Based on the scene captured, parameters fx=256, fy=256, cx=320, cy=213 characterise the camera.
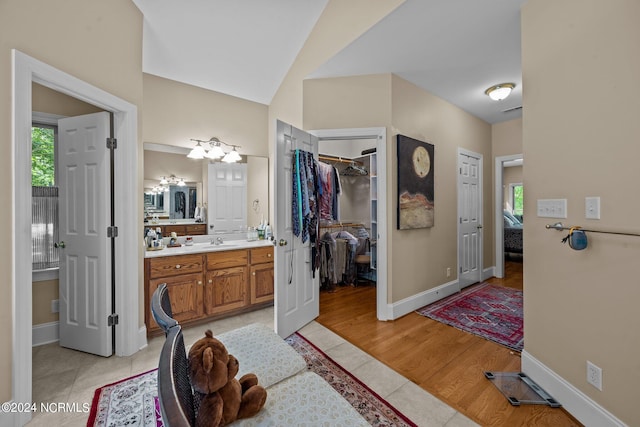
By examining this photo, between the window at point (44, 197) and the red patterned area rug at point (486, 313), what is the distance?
391 cm

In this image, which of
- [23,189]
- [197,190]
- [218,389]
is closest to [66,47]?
[23,189]

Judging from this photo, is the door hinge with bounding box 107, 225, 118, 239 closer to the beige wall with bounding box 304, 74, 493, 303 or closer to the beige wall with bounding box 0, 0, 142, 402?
the beige wall with bounding box 0, 0, 142, 402

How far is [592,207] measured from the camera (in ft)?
4.80

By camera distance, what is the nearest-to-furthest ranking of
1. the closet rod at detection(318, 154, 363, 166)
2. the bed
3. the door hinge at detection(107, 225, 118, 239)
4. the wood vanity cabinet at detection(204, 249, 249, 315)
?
the door hinge at detection(107, 225, 118, 239) → the wood vanity cabinet at detection(204, 249, 249, 315) → the closet rod at detection(318, 154, 363, 166) → the bed

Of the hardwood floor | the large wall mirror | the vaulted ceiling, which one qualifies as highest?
the vaulted ceiling

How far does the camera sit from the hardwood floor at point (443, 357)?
1.58m

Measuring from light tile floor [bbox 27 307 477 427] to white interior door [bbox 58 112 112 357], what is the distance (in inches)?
6.2

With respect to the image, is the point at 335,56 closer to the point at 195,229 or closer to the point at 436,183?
the point at 436,183

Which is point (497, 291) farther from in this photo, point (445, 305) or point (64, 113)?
point (64, 113)

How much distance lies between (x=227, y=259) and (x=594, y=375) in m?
2.96

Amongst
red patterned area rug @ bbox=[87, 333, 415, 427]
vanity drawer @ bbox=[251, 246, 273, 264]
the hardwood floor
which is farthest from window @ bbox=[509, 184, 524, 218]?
red patterned area rug @ bbox=[87, 333, 415, 427]

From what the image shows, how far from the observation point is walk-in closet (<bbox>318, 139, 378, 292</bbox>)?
124 inches

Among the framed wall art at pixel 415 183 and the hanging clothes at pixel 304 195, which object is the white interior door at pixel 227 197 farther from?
the framed wall art at pixel 415 183

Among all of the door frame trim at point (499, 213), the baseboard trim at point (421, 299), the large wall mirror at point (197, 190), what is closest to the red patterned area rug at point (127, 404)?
the large wall mirror at point (197, 190)
